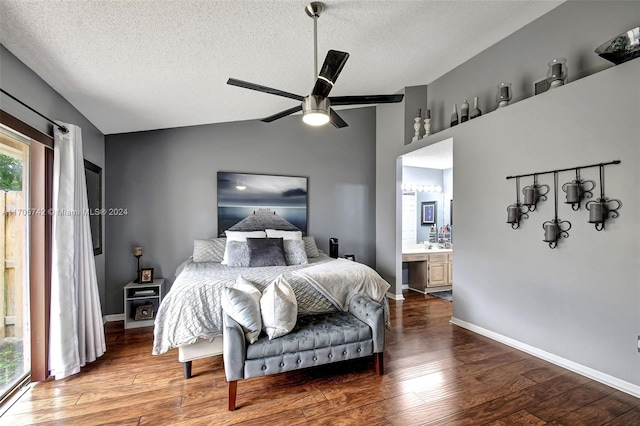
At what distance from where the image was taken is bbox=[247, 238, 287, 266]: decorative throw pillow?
371cm

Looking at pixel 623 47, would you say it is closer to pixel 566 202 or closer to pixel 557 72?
pixel 557 72

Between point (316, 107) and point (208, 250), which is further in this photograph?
point (208, 250)

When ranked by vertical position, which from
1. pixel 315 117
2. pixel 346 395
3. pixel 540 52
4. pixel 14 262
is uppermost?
pixel 540 52

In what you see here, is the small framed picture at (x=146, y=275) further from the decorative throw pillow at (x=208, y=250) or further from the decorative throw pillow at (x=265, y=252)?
the decorative throw pillow at (x=265, y=252)

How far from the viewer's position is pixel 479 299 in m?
3.62

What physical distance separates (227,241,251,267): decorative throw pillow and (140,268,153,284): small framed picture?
1.17m

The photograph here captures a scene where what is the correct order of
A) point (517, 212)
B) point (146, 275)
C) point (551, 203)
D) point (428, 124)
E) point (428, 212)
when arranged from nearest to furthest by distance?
point (551, 203) < point (517, 212) < point (146, 275) < point (428, 124) < point (428, 212)

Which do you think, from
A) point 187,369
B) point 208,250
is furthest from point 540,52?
point 187,369

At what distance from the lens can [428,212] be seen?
629cm

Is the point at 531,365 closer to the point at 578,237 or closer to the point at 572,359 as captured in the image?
the point at 572,359

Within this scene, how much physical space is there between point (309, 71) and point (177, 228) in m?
2.89

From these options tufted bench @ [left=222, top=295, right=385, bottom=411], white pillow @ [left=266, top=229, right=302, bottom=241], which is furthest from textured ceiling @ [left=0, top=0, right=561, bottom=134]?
tufted bench @ [left=222, top=295, right=385, bottom=411]

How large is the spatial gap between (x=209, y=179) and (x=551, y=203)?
169 inches

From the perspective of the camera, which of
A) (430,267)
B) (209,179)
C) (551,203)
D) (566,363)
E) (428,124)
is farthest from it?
(430,267)
